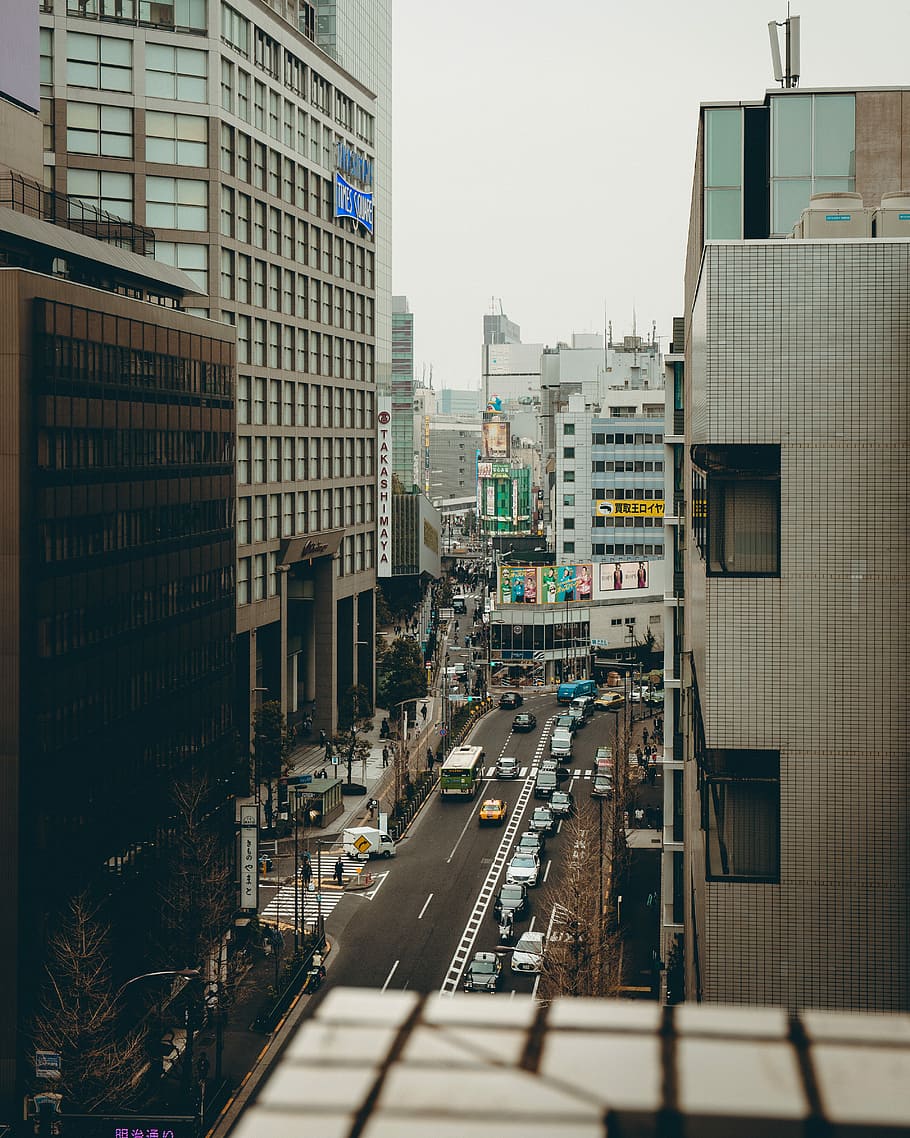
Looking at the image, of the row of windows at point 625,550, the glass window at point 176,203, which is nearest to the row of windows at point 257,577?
the glass window at point 176,203

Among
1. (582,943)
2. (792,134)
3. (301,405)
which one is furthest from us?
(301,405)

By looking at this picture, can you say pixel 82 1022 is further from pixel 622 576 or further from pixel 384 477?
pixel 622 576

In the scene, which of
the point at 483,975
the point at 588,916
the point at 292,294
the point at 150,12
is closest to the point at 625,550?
the point at 292,294

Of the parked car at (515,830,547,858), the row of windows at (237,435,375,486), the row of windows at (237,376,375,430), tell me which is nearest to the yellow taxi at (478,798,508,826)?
the parked car at (515,830,547,858)

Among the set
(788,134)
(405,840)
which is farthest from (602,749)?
(788,134)

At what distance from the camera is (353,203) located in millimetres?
84875

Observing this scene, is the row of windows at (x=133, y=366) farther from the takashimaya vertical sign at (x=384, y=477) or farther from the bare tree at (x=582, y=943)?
the takashimaya vertical sign at (x=384, y=477)

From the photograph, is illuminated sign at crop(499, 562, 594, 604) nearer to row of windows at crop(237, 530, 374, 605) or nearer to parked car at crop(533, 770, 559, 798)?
row of windows at crop(237, 530, 374, 605)

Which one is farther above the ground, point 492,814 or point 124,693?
point 124,693

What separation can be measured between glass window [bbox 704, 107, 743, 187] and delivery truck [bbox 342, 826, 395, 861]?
3724 cm

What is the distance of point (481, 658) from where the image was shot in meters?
118

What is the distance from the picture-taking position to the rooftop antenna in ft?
88.1

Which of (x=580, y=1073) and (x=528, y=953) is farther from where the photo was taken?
(x=528, y=953)

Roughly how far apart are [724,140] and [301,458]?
53532 mm
